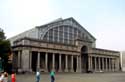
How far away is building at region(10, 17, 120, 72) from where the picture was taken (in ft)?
189

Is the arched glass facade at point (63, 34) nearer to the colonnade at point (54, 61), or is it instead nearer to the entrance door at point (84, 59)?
the entrance door at point (84, 59)

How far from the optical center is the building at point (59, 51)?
57.8 metres

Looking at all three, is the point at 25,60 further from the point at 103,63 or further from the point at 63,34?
the point at 103,63

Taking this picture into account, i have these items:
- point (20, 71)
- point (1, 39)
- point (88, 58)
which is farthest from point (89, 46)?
point (1, 39)

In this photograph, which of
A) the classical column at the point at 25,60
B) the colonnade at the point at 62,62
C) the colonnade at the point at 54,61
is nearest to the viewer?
→ the classical column at the point at 25,60

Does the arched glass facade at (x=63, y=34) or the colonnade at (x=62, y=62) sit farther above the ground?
the arched glass facade at (x=63, y=34)

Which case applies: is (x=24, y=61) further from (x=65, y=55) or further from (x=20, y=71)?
(x=65, y=55)

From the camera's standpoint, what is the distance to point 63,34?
77.6 metres

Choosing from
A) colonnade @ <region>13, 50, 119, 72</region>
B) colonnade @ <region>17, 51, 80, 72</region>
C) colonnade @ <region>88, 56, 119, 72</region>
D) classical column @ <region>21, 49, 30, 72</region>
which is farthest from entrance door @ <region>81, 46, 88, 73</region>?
classical column @ <region>21, 49, 30, 72</region>

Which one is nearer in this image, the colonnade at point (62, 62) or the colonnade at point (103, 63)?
the colonnade at point (62, 62)

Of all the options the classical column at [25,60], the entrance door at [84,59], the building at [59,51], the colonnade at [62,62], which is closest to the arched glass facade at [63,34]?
the building at [59,51]

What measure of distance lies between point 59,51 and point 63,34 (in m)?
13.1

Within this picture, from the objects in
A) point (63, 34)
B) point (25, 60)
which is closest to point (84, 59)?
point (63, 34)

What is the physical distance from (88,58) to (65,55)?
1256cm
